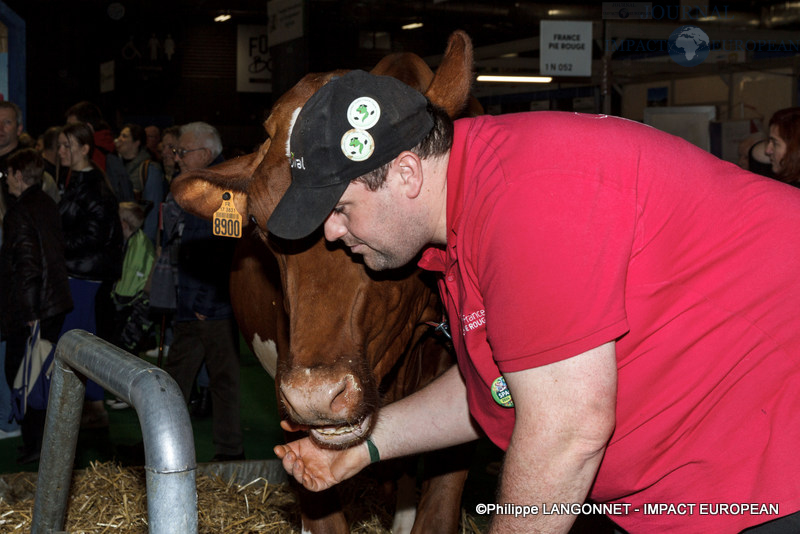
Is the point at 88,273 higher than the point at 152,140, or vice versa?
the point at 152,140

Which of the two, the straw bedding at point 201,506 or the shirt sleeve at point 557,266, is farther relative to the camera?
the straw bedding at point 201,506

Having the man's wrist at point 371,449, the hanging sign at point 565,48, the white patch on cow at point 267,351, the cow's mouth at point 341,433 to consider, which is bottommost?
the white patch on cow at point 267,351

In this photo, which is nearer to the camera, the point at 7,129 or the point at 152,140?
the point at 7,129

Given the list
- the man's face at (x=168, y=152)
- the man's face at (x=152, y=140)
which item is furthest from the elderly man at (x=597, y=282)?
the man's face at (x=152, y=140)

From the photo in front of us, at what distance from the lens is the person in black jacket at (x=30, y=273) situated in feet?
17.7

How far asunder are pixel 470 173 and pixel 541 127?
0.17 m

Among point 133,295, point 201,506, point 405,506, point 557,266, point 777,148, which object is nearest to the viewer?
point 557,266

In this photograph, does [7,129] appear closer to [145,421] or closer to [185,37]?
[145,421]

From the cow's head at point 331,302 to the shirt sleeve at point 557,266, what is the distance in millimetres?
769

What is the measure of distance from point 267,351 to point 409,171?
9.05 feet

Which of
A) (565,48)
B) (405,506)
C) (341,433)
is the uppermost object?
(565,48)

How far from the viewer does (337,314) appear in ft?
7.89

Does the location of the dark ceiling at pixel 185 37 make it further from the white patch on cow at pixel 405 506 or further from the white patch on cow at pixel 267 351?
the white patch on cow at pixel 405 506

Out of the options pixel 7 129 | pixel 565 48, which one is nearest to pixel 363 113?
pixel 7 129
